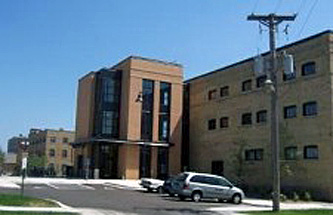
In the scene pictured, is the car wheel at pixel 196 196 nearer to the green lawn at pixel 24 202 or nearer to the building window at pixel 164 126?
the green lawn at pixel 24 202

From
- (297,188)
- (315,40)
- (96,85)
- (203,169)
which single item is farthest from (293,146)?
(96,85)

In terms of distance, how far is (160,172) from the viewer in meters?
59.5

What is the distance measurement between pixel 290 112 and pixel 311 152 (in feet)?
14.4

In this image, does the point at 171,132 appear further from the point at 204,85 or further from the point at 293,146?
the point at 293,146

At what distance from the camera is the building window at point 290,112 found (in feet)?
139

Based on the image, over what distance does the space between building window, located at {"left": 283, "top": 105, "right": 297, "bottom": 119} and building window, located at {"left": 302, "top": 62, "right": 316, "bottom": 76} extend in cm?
284

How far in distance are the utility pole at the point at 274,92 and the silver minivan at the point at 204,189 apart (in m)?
6.26

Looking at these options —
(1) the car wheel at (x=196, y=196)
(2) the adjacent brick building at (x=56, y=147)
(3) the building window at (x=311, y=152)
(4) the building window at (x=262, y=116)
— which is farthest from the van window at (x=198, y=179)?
(2) the adjacent brick building at (x=56, y=147)

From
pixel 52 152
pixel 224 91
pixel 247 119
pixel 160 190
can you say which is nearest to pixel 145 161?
pixel 224 91

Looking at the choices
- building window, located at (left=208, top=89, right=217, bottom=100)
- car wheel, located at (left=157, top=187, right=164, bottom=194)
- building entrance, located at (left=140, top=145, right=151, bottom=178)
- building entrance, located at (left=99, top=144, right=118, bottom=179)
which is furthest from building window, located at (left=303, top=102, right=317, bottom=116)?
building entrance, located at (left=99, top=144, right=118, bottom=179)

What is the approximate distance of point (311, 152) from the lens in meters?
39.9

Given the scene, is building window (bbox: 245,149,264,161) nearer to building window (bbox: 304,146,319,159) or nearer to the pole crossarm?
building window (bbox: 304,146,319,159)

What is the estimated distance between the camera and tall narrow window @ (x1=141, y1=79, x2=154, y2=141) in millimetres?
58844

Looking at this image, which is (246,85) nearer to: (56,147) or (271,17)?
(271,17)
